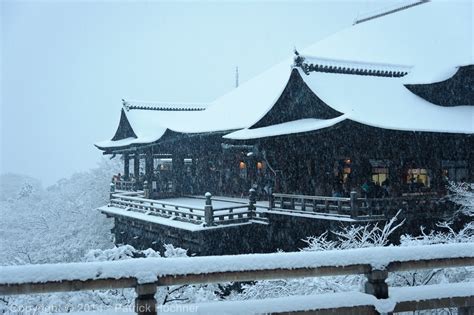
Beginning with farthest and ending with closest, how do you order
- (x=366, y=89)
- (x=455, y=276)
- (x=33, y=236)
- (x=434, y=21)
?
(x=33, y=236) → (x=434, y=21) → (x=366, y=89) → (x=455, y=276)

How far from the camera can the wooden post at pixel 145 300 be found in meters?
3.27

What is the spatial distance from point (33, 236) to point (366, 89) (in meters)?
23.8

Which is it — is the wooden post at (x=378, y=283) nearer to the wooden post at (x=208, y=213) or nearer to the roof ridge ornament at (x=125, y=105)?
the wooden post at (x=208, y=213)

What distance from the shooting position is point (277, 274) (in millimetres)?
3555

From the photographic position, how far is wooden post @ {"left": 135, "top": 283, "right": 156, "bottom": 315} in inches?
129

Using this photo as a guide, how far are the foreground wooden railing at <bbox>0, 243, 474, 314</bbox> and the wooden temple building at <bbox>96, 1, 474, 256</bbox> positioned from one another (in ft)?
30.7

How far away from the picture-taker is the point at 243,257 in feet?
11.5

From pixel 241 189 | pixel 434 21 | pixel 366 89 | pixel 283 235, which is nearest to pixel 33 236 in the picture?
pixel 241 189

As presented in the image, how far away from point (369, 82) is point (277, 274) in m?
15.7

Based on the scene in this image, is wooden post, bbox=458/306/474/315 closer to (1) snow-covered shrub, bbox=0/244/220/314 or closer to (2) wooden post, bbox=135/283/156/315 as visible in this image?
(2) wooden post, bbox=135/283/156/315

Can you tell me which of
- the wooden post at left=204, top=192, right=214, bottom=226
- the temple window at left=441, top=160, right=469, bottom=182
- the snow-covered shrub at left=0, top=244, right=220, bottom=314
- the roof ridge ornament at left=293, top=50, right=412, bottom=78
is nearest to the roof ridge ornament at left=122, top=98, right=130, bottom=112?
the roof ridge ornament at left=293, top=50, right=412, bottom=78

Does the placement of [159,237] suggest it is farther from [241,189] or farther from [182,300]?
[182,300]

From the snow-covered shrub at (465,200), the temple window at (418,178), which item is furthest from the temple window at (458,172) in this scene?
the snow-covered shrub at (465,200)

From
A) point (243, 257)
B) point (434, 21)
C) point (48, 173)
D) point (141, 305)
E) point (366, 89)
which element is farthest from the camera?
point (48, 173)
